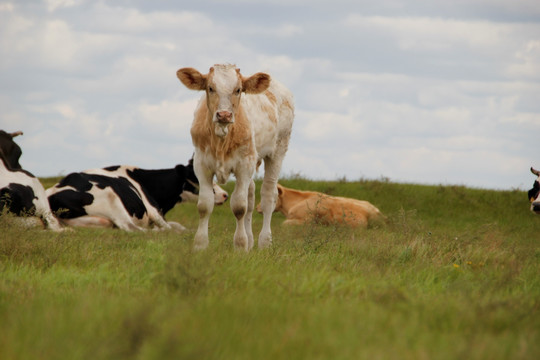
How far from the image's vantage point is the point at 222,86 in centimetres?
758

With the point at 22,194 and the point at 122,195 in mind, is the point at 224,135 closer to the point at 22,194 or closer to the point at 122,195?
the point at 22,194

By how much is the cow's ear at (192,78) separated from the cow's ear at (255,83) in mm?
543

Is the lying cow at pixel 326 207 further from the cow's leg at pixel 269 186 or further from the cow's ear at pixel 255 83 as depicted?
the cow's ear at pixel 255 83

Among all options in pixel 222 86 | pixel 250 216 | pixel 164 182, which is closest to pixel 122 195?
pixel 164 182

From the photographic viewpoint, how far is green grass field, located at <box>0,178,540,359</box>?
3.29 meters

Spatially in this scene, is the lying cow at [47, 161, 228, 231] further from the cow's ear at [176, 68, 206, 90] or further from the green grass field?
the green grass field

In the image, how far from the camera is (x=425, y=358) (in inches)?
124

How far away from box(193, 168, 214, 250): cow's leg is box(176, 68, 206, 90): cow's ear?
3.44ft

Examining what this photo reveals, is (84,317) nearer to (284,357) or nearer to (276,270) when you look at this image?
(284,357)

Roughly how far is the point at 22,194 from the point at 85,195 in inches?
75.9

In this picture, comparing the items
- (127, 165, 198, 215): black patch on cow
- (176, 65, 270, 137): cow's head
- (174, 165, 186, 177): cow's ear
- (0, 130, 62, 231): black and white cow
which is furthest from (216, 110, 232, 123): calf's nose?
(174, 165, 186, 177): cow's ear

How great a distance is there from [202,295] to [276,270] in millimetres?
1250

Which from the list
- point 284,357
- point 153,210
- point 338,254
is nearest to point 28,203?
point 153,210

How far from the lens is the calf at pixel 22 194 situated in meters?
11.3
